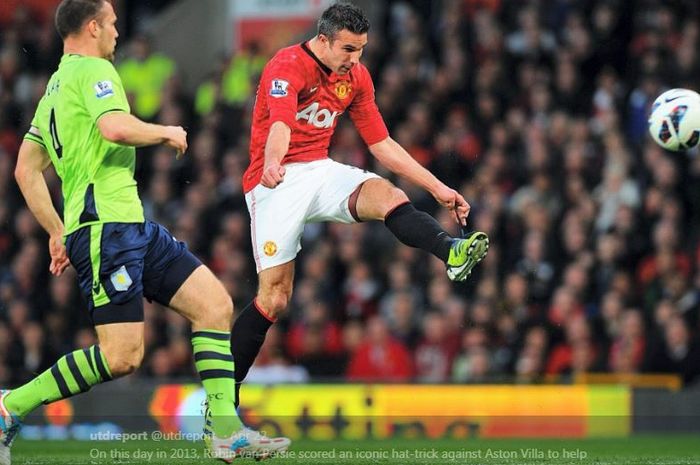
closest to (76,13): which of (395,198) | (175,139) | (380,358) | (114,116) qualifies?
(114,116)

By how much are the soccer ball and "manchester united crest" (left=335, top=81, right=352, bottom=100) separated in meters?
2.15

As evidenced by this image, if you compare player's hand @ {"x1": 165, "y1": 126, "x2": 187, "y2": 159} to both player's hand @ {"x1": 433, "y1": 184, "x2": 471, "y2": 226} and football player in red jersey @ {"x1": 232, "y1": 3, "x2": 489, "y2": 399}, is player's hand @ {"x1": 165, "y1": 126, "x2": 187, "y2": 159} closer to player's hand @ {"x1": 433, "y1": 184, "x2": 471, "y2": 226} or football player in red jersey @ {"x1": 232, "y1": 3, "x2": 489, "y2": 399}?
football player in red jersey @ {"x1": 232, "y1": 3, "x2": 489, "y2": 399}

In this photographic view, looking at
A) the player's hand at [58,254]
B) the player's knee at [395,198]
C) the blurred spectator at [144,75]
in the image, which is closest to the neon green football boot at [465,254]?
the player's knee at [395,198]

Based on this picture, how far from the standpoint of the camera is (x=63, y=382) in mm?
6859

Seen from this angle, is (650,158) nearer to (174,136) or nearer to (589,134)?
(589,134)

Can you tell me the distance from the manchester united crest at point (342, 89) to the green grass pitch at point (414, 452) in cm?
213

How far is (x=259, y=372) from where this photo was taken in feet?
42.2

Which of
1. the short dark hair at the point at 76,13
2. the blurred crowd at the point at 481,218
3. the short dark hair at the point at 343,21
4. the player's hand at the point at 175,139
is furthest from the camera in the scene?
the blurred crowd at the point at 481,218

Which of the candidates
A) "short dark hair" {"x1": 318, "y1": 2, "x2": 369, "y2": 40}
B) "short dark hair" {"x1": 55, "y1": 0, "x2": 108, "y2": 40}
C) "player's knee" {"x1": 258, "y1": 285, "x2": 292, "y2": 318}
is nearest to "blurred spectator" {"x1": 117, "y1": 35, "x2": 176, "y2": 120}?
"player's knee" {"x1": 258, "y1": 285, "x2": 292, "y2": 318}

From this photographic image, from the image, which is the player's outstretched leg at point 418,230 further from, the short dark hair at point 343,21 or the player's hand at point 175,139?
the player's hand at point 175,139

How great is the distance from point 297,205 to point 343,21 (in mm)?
1105

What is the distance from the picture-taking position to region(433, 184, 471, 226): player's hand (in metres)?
7.79

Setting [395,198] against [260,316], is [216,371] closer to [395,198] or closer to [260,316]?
[260,316]

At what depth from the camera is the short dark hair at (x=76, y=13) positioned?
6.92 meters
